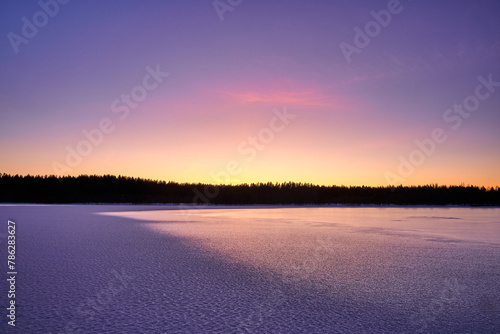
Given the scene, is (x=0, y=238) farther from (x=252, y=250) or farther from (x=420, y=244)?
(x=420, y=244)

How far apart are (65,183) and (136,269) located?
120215mm

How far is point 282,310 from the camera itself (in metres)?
6.29

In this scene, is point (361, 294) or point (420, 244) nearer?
point (361, 294)

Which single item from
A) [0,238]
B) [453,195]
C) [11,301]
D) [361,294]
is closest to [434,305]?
[361,294]

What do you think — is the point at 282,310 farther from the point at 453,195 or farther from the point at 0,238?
the point at 453,195

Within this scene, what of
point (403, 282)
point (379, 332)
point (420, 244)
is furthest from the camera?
point (420, 244)

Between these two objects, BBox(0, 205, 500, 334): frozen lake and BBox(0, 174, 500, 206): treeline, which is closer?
BBox(0, 205, 500, 334): frozen lake

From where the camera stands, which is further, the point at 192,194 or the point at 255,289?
the point at 192,194

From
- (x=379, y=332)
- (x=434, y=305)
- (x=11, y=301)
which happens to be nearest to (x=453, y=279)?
(x=434, y=305)

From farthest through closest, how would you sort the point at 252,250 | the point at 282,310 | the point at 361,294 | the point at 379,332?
the point at 252,250 → the point at 361,294 → the point at 282,310 → the point at 379,332

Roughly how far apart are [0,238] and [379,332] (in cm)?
1589

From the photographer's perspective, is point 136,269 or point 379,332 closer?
point 379,332

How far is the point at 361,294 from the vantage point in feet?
24.0

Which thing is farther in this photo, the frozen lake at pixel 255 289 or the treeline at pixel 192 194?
the treeline at pixel 192 194
